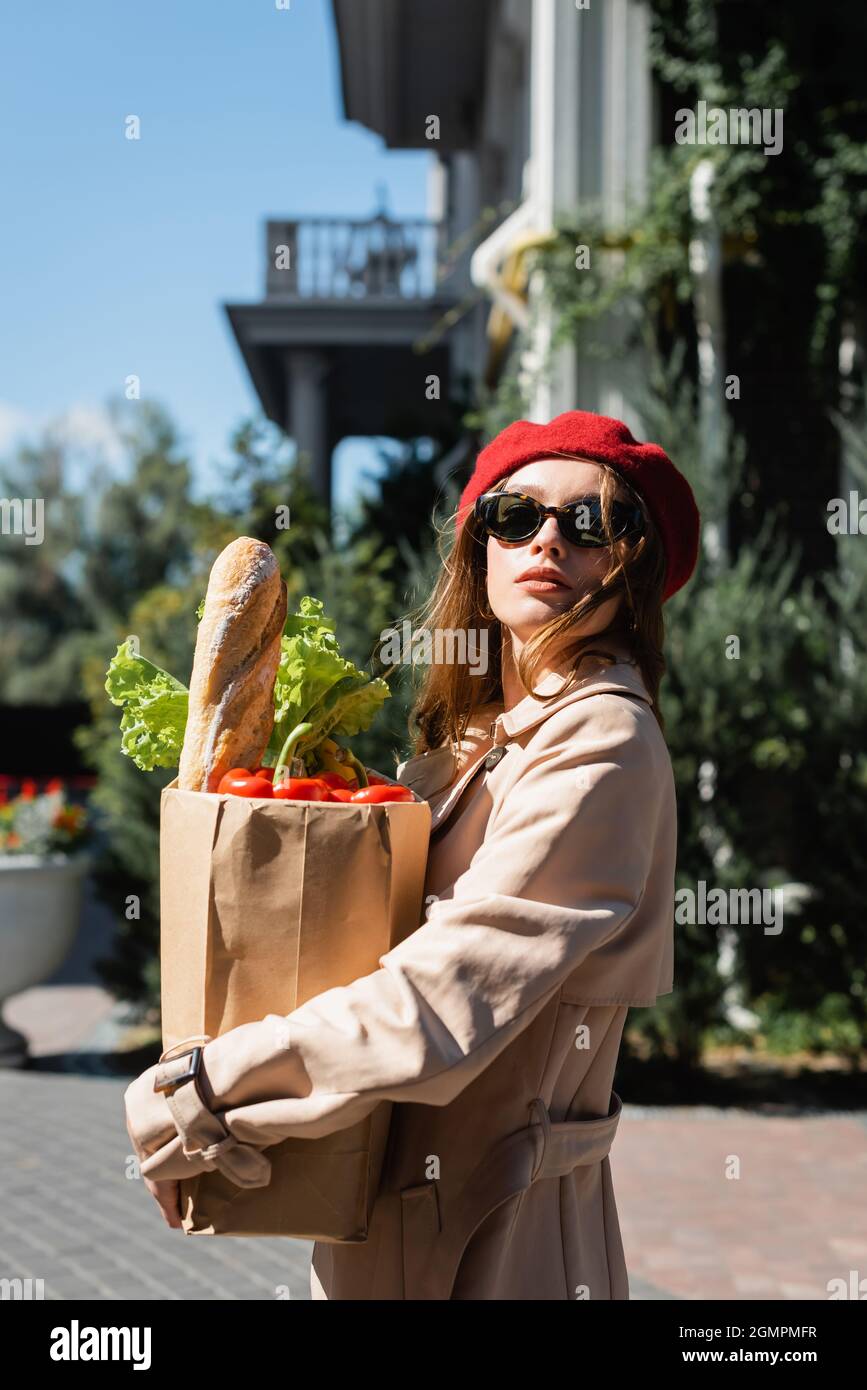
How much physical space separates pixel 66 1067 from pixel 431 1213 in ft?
21.4

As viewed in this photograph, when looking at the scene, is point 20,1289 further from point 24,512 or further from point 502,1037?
point 24,512

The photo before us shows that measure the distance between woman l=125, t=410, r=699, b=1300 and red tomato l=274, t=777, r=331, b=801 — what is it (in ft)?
0.70

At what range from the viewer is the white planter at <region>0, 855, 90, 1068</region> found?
756 centimetres

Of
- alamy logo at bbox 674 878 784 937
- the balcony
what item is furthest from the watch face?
the balcony

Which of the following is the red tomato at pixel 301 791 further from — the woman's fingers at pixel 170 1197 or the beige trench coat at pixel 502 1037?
the woman's fingers at pixel 170 1197

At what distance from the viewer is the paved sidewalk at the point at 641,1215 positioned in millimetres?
4426

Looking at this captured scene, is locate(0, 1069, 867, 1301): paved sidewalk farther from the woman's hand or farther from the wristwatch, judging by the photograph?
the wristwatch

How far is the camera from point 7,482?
141ft

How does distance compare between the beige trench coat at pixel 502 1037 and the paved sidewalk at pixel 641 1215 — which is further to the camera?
the paved sidewalk at pixel 641 1215

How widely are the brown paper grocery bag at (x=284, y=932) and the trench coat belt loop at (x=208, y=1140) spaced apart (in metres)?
0.05

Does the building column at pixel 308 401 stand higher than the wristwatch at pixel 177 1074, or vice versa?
the building column at pixel 308 401
